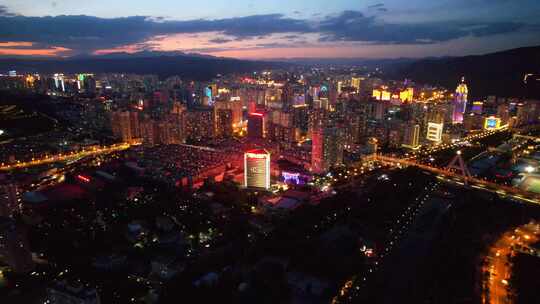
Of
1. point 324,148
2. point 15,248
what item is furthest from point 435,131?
point 15,248

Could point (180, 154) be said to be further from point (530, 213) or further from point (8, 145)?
point (530, 213)

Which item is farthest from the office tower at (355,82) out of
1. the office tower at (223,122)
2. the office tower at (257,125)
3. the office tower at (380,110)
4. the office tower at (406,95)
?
the office tower at (223,122)

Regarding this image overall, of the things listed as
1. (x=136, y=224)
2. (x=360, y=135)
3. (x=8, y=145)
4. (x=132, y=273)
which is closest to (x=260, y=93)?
(x=360, y=135)

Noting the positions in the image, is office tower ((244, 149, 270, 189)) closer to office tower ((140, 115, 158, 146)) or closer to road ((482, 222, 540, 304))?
road ((482, 222, 540, 304))

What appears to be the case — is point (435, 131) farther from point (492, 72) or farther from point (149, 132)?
point (492, 72)

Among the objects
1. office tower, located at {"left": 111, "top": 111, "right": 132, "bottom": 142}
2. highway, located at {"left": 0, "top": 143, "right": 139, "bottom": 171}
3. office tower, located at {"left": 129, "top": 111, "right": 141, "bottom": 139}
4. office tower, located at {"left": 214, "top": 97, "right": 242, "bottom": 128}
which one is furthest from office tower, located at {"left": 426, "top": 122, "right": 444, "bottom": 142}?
office tower, located at {"left": 111, "top": 111, "right": 132, "bottom": 142}
